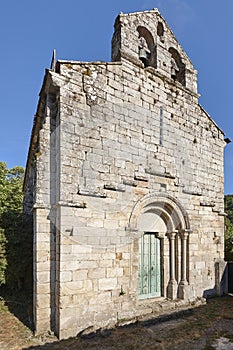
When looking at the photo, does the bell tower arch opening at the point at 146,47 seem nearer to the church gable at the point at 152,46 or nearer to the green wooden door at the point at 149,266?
the church gable at the point at 152,46

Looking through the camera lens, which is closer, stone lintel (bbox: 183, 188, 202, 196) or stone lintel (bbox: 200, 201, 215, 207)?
stone lintel (bbox: 183, 188, 202, 196)

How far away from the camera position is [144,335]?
4.55 metres

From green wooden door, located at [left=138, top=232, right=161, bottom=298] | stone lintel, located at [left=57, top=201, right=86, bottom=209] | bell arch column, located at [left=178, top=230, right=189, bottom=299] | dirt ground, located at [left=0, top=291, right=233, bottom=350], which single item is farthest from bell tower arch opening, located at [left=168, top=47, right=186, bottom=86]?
dirt ground, located at [left=0, top=291, right=233, bottom=350]

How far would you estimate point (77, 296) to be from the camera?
4.56 m

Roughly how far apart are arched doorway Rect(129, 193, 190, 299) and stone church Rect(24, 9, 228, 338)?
0.09ft

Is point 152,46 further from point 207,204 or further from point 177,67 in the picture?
point 207,204

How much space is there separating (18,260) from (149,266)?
10.7 feet

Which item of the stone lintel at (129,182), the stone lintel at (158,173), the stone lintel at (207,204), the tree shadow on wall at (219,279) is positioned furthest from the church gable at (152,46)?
the tree shadow on wall at (219,279)

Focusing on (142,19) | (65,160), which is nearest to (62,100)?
(65,160)

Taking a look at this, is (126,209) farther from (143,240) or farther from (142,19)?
(142,19)

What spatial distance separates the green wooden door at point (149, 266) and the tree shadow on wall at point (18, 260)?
271cm

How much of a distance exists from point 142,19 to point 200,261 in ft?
22.7

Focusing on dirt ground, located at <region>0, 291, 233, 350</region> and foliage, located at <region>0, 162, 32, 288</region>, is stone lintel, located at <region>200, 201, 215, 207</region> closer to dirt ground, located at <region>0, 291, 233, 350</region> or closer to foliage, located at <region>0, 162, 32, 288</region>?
dirt ground, located at <region>0, 291, 233, 350</region>

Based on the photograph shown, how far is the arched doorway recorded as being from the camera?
609 cm
